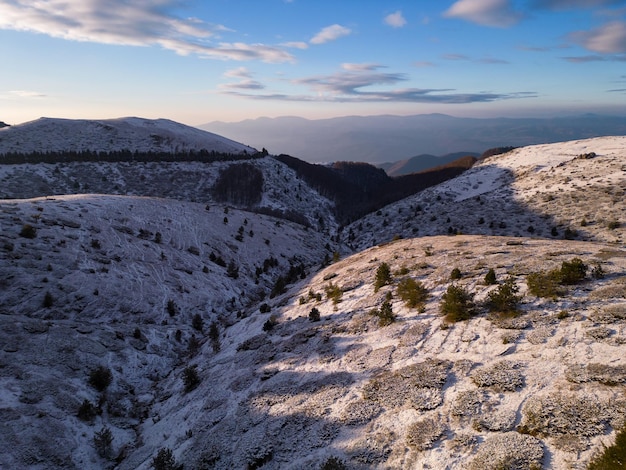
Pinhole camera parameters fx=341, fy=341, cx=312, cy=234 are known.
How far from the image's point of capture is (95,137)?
8894cm

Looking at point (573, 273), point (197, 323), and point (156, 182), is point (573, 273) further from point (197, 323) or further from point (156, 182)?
point (156, 182)

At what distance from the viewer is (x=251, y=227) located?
137 feet

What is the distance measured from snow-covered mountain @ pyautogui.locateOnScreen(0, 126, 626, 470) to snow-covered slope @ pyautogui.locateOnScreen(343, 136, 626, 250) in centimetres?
838

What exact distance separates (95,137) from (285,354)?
9681 centimetres

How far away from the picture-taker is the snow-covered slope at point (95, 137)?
264ft

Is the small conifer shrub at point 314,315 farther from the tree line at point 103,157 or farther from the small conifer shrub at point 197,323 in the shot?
the tree line at point 103,157

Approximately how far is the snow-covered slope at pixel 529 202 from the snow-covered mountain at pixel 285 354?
8.38m

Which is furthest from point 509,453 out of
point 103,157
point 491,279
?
point 103,157

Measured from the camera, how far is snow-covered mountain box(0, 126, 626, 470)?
362 inches

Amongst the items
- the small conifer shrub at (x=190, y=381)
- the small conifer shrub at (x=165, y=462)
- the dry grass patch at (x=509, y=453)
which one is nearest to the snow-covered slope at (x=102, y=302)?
the small conifer shrub at (x=190, y=381)

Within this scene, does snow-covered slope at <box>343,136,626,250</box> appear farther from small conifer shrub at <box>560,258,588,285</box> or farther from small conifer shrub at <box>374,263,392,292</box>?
small conifer shrub at <box>374,263,392,292</box>

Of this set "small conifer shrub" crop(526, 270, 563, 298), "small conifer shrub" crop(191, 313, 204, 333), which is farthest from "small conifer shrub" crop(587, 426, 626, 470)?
"small conifer shrub" crop(191, 313, 204, 333)

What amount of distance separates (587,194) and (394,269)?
4149 cm

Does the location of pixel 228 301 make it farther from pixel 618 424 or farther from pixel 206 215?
pixel 618 424
